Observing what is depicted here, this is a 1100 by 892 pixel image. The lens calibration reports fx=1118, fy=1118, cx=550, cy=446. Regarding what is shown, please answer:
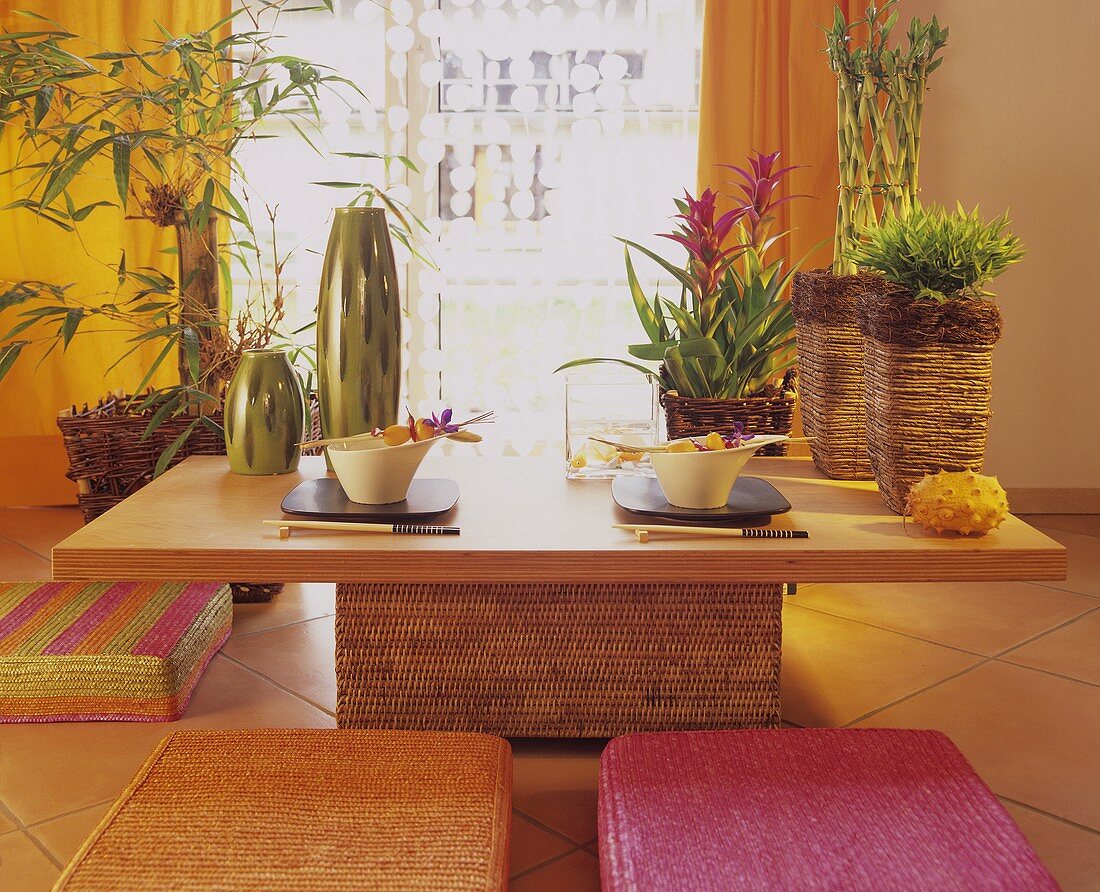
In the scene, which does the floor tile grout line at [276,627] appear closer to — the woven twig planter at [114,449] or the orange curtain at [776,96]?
the woven twig planter at [114,449]

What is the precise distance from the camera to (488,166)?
3230 mm

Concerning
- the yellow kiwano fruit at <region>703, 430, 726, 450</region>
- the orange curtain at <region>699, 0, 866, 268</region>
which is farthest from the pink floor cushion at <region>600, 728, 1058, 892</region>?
the orange curtain at <region>699, 0, 866, 268</region>

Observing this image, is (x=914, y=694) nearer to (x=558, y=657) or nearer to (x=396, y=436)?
(x=558, y=657)

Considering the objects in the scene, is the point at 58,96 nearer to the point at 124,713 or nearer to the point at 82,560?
the point at 124,713

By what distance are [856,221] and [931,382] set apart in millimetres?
451

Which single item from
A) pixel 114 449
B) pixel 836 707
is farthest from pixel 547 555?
pixel 114 449

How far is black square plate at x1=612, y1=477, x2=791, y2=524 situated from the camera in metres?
1.44

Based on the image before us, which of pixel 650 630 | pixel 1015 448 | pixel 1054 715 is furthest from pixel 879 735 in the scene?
pixel 1015 448

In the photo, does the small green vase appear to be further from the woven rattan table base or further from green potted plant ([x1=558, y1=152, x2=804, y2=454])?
green potted plant ([x1=558, y1=152, x2=804, y2=454])

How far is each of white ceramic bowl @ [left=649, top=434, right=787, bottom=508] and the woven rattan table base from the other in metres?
0.21

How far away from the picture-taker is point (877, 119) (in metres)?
1.75

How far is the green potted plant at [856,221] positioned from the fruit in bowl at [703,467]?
291mm

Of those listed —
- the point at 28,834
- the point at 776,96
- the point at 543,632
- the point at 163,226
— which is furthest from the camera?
the point at 776,96

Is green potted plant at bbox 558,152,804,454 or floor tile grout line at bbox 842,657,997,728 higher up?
green potted plant at bbox 558,152,804,454
